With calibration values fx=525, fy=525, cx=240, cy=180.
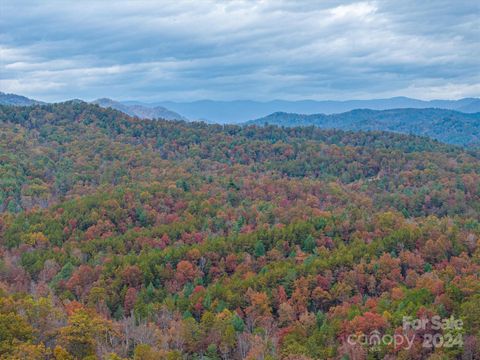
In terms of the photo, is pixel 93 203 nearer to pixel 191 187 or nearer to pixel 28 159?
pixel 191 187

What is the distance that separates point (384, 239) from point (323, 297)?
17.9 metres

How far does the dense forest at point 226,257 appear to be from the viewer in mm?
42750

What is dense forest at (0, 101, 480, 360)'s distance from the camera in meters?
42.8

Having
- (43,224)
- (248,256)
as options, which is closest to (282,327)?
(248,256)

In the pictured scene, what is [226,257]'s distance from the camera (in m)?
72.8

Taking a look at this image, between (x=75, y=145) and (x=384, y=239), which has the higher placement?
(x=75, y=145)

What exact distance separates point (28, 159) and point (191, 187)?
167ft

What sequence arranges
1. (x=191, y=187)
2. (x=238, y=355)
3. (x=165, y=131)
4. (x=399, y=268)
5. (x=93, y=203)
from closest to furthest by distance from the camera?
1. (x=238, y=355)
2. (x=399, y=268)
3. (x=93, y=203)
4. (x=191, y=187)
5. (x=165, y=131)

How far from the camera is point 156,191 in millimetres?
103562

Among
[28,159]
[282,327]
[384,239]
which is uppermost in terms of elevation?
[28,159]

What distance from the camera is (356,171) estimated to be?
152 m

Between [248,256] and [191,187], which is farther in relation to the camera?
[191,187]

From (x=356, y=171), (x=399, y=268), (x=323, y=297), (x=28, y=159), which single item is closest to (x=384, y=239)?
(x=399, y=268)

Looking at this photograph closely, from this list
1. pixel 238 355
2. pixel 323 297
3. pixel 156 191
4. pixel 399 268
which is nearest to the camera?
Result: pixel 238 355
